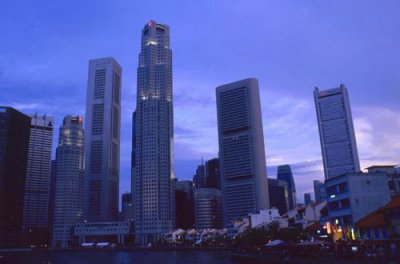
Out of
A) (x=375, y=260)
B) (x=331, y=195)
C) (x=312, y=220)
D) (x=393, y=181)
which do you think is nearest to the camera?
(x=375, y=260)

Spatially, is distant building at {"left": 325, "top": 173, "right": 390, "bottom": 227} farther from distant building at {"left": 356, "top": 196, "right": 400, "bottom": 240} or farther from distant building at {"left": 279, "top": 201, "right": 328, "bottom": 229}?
distant building at {"left": 279, "top": 201, "right": 328, "bottom": 229}

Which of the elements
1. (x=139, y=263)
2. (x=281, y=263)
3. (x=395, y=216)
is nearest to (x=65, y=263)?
(x=139, y=263)

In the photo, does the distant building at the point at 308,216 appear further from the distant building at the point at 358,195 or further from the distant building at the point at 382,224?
the distant building at the point at 382,224

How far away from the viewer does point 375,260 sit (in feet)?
201

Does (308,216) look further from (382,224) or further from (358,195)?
(382,224)

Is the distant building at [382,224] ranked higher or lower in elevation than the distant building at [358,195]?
lower

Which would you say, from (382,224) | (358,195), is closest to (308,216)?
(358,195)

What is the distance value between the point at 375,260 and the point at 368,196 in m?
32.8

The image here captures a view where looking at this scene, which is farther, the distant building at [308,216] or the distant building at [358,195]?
the distant building at [308,216]

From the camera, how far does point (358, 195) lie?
91.1m

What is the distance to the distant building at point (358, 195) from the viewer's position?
90.1m

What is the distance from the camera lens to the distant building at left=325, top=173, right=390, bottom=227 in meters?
90.1

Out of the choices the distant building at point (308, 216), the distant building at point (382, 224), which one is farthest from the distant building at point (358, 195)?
the distant building at point (308, 216)

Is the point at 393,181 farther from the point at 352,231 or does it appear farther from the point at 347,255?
the point at 347,255
